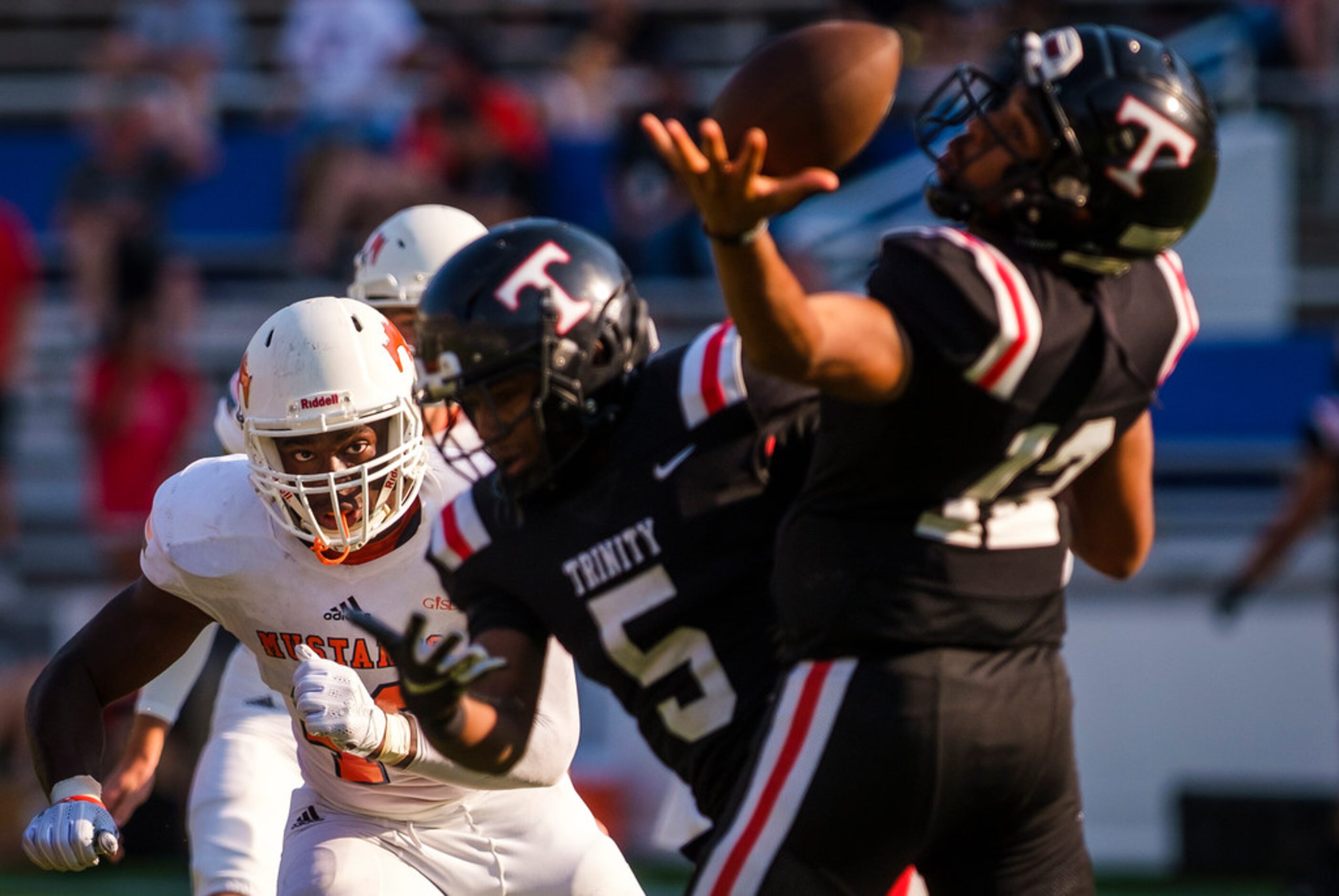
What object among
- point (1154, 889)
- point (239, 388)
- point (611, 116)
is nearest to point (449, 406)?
point (239, 388)

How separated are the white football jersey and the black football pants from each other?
835 mm

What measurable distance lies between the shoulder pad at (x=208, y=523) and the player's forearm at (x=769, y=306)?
1379mm

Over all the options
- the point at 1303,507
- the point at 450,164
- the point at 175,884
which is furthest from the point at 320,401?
the point at 450,164

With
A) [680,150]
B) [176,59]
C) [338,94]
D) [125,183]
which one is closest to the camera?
[680,150]

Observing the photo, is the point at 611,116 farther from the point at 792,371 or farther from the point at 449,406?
the point at 792,371

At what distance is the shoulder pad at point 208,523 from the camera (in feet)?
11.1

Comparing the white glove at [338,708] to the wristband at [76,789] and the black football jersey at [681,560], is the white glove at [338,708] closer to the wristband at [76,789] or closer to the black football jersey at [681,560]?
the black football jersey at [681,560]

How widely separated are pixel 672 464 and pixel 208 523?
39.6 inches

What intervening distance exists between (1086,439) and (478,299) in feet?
2.98

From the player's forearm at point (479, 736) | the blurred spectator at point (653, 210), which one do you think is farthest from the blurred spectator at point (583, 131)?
the player's forearm at point (479, 736)

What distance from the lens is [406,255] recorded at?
433 cm

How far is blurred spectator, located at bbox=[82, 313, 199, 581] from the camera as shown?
7777mm

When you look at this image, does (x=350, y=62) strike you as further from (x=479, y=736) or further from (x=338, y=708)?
(x=479, y=736)

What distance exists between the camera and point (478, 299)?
2.88 meters
